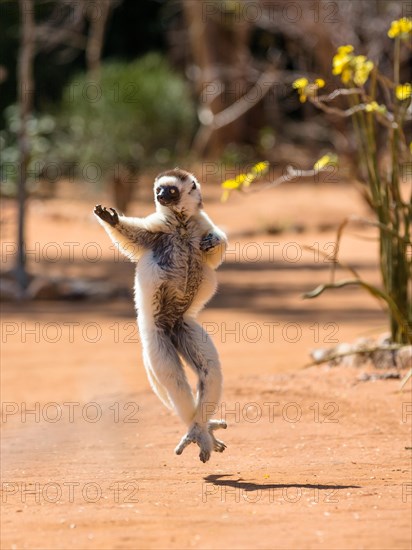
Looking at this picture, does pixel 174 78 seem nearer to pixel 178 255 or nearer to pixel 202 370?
pixel 178 255

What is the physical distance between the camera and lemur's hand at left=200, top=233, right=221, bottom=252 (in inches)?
218

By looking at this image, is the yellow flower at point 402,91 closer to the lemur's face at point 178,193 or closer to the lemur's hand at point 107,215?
the lemur's face at point 178,193

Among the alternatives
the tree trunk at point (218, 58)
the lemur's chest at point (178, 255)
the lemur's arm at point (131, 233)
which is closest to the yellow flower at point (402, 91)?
the lemur's chest at point (178, 255)

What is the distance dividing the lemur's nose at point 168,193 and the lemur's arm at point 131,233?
215 mm

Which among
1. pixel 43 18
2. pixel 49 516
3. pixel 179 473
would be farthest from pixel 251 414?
pixel 43 18

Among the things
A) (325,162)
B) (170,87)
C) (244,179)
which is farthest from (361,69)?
(170,87)

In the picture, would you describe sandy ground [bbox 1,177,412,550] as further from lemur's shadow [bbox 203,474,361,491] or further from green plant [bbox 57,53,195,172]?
green plant [bbox 57,53,195,172]

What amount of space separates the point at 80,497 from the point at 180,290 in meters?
1.31

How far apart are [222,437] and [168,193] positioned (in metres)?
1.78

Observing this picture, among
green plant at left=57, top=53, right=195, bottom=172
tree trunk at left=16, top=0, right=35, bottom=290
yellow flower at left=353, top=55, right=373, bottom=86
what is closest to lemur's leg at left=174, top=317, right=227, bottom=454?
yellow flower at left=353, top=55, right=373, bottom=86

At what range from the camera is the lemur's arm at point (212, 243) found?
555cm

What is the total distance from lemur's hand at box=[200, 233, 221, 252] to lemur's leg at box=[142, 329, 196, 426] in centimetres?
55

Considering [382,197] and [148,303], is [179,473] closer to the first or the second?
[148,303]

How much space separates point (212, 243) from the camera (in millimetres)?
5543
